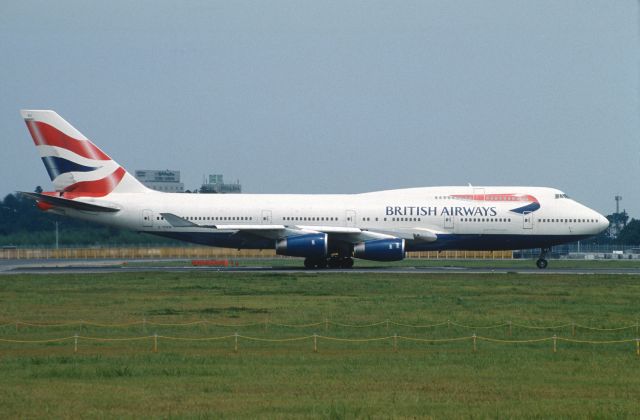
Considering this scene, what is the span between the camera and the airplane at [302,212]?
6028 cm

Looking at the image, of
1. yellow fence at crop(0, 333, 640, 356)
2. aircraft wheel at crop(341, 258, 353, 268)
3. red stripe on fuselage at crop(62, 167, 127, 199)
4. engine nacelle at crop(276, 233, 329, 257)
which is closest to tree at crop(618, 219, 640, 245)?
aircraft wheel at crop(341, 258, 353, 268)

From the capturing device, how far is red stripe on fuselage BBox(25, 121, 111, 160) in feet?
199

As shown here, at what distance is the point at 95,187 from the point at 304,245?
1400 cm

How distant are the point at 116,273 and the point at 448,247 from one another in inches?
804

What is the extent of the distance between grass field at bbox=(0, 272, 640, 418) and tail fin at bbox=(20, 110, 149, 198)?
15587 millimetres

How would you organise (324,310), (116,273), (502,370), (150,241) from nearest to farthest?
(502,370), (324,310), (116,273), (150,241)

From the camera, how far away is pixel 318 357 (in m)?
25.1

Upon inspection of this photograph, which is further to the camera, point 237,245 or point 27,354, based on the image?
point 237,245

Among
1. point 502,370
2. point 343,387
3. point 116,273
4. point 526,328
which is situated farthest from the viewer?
point 116,273

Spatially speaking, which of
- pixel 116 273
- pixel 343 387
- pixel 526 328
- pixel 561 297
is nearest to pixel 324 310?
pixel 526 328

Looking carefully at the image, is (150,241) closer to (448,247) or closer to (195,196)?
(195,196)

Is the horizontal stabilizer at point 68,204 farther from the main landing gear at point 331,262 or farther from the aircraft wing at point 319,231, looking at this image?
the main landing gear at point 331,262

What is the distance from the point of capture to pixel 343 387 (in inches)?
809

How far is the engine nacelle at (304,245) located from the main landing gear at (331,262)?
3821mm
